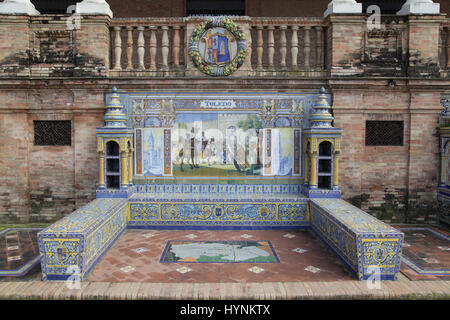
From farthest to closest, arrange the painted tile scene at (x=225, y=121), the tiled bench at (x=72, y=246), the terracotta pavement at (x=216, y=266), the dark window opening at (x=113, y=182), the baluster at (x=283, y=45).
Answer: the baluster at (x=283, y=45), the dark window opening at (x=113, y=182), the painted tile scene at (x=225, y=121), the terracotta pavement at (x=216, y=266), the tiled bench at (x=72, y=246)

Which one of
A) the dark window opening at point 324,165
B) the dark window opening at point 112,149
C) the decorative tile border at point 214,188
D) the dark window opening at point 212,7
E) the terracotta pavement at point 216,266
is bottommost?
the terracotta pavement at point 216,266

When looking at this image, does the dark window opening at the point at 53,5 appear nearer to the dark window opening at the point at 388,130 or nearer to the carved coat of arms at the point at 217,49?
the carved coat of arms at the point at 217,49

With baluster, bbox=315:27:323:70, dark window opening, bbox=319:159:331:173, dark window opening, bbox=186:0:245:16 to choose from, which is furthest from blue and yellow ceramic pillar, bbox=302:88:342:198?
dark window opening, bbox=186:0:245:16

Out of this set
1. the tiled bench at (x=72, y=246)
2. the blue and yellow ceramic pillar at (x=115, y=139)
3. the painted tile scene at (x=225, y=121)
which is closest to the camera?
the tiled bench at (x=72, y=246)

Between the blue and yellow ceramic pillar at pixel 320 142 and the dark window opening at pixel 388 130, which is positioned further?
the dark window opening at pixel 388 130

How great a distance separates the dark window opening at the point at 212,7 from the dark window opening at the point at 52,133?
245 inches

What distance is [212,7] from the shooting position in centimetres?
1203

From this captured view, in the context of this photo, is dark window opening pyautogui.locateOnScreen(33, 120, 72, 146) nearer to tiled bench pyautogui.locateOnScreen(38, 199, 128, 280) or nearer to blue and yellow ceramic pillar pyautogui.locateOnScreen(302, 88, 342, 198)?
tiled bench pyautogui.locateOnScreen(38, 199, 128, 280)

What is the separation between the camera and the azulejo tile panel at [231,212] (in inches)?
308

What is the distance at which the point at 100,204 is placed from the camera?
712cm

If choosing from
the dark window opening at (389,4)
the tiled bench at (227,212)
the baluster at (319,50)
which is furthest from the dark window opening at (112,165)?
the dark window opening at (389,4)

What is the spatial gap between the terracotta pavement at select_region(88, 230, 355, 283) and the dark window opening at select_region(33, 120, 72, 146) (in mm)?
3294

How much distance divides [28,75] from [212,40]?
15.2ft

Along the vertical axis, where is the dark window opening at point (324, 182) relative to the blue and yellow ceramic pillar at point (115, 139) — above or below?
below
